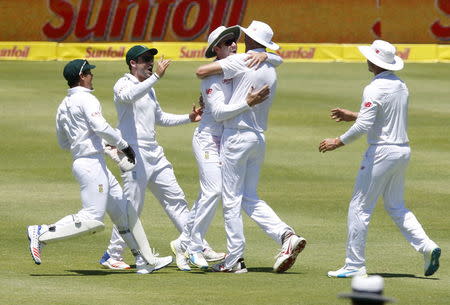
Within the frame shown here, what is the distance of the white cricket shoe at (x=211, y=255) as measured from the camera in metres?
11.9

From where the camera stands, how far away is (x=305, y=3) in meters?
30.8

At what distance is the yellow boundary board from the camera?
29578mm

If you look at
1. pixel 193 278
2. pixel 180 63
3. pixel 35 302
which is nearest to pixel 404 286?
pixel 193 278

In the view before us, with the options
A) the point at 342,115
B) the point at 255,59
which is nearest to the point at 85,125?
the point at 255,59

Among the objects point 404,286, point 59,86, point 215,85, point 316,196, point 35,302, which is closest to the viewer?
point 35,302

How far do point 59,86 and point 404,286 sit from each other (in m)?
16.5

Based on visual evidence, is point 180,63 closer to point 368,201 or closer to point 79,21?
point 79,21

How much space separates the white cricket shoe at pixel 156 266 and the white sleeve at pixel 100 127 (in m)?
1.19

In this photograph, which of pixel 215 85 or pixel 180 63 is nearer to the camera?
pixel 215 85

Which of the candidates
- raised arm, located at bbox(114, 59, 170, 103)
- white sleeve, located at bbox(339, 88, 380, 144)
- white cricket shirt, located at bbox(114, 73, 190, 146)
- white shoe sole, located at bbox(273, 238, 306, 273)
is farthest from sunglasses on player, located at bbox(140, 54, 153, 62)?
white shoe sole, located at bbox(273, 238, 306, 273)

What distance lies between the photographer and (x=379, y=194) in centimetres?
1097

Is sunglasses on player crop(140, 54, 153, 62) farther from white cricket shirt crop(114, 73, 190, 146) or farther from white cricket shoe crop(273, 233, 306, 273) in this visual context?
white cricket shoe crop(273, 233, 306, 273)

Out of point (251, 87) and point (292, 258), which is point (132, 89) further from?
point (292, 258)

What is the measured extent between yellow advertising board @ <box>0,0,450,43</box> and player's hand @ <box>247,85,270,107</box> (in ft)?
63.4
